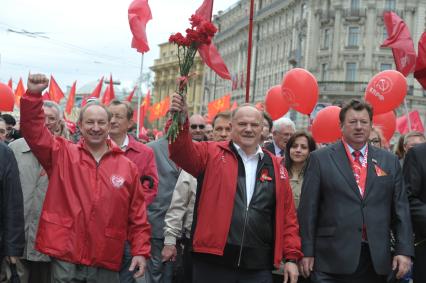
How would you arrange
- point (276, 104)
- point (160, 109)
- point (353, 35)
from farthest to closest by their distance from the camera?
point (353, 35)
point (160, 109)
point (276, 104)

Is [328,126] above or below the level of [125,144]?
above

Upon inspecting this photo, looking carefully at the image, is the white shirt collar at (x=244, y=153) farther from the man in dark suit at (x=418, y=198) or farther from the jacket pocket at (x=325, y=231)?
the man in dark suit at (x=418, y=198)

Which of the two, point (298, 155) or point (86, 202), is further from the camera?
point (298, 155)

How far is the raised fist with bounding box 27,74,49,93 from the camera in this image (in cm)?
502

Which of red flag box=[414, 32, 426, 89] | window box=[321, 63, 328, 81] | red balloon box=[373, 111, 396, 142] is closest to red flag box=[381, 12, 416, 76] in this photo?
red balloon box=[373, 111, 396, 142]

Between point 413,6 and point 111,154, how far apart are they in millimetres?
62574

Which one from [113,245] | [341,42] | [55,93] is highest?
[341,42]

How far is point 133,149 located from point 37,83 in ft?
5.78

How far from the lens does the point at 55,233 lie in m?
5.00

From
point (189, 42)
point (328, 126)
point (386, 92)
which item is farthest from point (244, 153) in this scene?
point (386, 92)

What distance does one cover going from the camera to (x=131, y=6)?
13477mm

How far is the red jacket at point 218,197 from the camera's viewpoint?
17.0 ft

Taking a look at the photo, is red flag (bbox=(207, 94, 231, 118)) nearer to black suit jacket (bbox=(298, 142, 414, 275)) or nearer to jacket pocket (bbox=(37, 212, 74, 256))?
black suit jacket (bbox=(298, 142, 414, 275))

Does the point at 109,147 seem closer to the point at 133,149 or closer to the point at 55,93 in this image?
the point at 133,149
